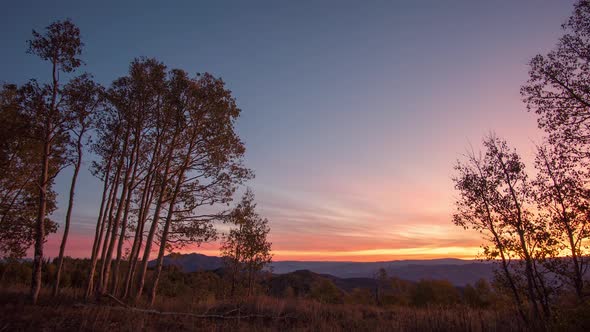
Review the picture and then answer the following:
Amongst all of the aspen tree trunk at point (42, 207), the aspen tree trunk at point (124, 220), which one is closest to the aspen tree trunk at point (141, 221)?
the aspen tree trunk at point (124, 220)

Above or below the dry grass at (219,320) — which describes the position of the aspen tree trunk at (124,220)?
above

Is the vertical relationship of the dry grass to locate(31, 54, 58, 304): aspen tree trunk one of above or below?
below

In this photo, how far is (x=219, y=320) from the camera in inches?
548

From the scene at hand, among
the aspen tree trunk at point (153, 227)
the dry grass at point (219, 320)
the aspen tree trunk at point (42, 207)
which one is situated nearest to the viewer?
the dry grass at point (219, 320)

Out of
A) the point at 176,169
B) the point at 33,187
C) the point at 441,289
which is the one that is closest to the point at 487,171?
the point at 176,169

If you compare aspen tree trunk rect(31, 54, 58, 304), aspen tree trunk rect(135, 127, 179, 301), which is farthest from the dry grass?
aspen tree trunk rect(135, 127, 179, 301)

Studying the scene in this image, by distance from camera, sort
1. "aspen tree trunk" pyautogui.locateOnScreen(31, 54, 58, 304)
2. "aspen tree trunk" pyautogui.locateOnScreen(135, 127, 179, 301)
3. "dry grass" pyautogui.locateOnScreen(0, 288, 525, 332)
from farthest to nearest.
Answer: "aspen tree trunk" pyautogui.locateOnScreen(135, 127, 179, 301)
"aspen tree trunk" pyautogui.locateOnScreen(31, 54, 58, 304)
"dry grass" pyautogui.locateOnScreen(0, 288, 525, 332)

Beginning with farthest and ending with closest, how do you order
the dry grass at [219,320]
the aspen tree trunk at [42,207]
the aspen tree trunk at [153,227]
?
the aspen tree trunk at [153,227]
the aspen tree trunk at [42,207]
the dry grass at [219,320]

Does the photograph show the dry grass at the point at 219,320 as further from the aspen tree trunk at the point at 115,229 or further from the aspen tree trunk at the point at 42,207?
the aspen tree trunk at the point at 115,229

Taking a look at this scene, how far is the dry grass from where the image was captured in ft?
35.6

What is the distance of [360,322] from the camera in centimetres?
1509

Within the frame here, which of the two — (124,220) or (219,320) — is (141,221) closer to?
(124,220)

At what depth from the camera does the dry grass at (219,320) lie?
10859mm

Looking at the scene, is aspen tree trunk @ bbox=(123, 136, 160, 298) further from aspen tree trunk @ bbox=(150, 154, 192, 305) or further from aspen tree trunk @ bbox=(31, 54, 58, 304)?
aspen tree trunk @ bbox=(31, 54, 58, 304)
